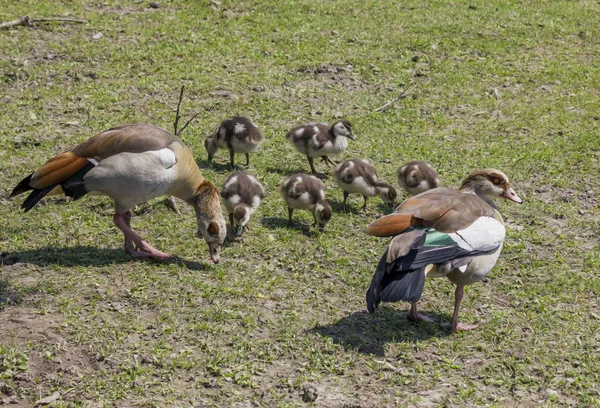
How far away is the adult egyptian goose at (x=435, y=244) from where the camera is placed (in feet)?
20.3

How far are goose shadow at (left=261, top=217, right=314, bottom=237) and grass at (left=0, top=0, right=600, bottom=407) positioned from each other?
3cm

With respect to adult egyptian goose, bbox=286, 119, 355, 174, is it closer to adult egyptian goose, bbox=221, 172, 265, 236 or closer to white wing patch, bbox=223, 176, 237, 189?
adult egyptian goose, bbox=221, 172, 265, 236

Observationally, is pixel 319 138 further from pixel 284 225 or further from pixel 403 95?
pixel 403 95

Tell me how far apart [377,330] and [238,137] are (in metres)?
3.64

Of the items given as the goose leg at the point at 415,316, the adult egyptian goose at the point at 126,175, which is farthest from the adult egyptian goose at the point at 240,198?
the goose leg at the point at 415,316

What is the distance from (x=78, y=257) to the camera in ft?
24.9

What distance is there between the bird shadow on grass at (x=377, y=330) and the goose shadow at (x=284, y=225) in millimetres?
1750

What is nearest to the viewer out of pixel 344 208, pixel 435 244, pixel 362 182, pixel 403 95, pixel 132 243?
pixel 435 244

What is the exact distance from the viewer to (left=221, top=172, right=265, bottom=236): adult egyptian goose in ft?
27.0

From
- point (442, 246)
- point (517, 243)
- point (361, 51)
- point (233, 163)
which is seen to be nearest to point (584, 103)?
point (361, 51)

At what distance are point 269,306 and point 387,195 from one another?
8.65 ft

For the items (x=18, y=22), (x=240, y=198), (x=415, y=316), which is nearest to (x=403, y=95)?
(x=240, y=198)

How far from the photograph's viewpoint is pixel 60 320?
6.44 m

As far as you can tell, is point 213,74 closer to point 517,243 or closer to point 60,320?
point 517,243
